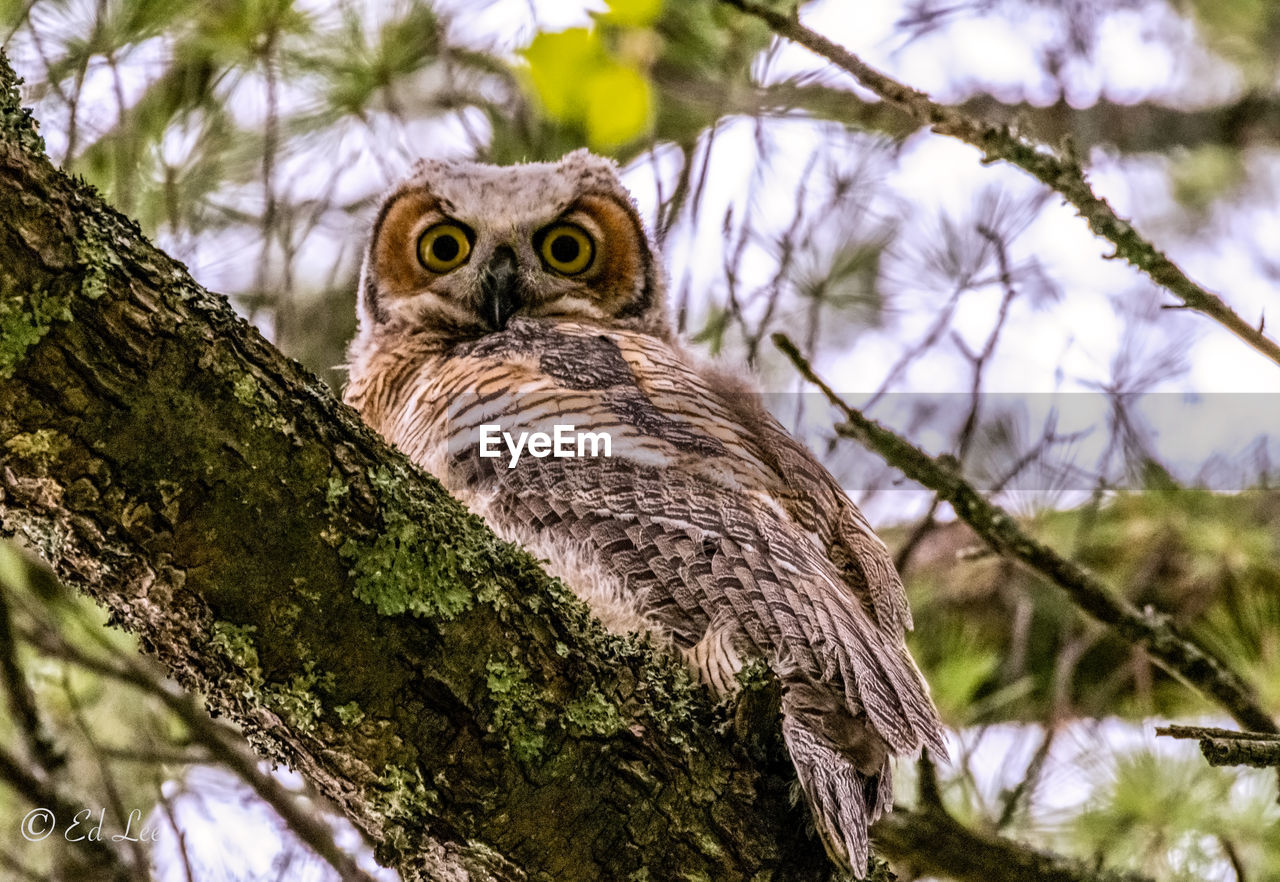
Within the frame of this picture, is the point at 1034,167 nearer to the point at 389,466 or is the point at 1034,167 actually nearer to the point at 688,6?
the point at 389,466

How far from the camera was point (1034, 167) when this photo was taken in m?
2.03

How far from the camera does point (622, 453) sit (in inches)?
87.0

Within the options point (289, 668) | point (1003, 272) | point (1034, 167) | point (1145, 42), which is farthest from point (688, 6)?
point (289, 668)

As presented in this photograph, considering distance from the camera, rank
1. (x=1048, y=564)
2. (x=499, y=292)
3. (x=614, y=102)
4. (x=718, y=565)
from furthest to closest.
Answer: (x=499, y=292) → (x=614, y=102) → (x=1048, y=564) → (x=718, y=565)

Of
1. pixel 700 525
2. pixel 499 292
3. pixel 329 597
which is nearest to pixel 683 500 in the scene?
pixel 700 525

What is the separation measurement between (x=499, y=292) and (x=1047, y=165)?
1.41 m

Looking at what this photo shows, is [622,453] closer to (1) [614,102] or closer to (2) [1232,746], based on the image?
(1) [614,102]

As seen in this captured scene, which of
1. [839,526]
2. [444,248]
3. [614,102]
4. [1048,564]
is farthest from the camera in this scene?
[444,248]

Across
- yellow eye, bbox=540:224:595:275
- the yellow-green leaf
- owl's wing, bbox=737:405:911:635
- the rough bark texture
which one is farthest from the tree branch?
yellow eye, bbox=540:224:595:275

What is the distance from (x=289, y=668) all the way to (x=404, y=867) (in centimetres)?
36

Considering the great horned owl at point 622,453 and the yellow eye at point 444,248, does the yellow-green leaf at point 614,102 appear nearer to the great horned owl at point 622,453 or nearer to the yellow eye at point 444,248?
the great horned owl at point 622,453

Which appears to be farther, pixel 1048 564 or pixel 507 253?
pixel 507 253

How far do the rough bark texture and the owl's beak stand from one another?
4.48 feet

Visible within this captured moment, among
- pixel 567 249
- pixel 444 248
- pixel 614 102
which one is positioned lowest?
pixel 444 248
